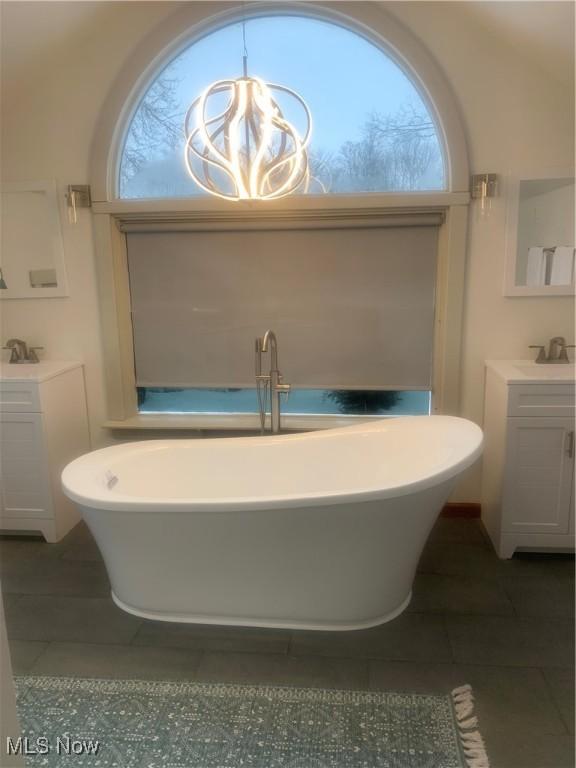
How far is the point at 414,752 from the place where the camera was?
1530mm

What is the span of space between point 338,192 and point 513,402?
135 centimetres

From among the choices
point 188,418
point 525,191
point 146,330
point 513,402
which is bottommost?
point 188,418

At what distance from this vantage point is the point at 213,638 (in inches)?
79.2

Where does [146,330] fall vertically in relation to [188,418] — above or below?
above

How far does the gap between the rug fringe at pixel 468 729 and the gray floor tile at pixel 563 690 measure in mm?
265

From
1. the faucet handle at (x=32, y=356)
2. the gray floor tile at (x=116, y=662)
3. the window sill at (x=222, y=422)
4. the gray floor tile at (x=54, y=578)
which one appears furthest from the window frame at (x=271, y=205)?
the gray floor tile at (x=116, y=662)

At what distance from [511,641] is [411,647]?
37cm

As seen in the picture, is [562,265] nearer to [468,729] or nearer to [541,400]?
[541,400]

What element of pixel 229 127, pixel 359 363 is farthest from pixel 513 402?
pixel 229 127

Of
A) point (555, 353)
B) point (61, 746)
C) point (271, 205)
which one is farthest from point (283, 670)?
point (271, 205)

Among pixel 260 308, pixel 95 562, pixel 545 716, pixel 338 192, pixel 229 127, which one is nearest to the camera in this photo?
pixel 545 716

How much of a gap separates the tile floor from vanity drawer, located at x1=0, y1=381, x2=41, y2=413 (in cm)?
80

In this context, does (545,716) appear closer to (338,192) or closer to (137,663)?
(137,663)

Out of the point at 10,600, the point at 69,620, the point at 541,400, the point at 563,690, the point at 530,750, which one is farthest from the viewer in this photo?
the point at 541,400
